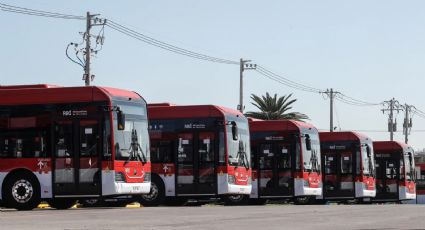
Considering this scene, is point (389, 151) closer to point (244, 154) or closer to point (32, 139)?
point (244, 154)

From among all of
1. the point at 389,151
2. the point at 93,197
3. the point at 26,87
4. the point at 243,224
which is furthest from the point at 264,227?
the point at 389,151

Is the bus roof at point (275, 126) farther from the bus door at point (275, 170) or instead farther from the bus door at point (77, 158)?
the bus door at point (77, 158)

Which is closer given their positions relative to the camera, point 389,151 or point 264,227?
point 264,227

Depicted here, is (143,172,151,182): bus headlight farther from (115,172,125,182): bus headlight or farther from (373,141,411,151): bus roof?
(373,141,411,151): bus roof

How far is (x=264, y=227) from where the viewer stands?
56.6ft

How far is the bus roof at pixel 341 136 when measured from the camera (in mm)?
42250

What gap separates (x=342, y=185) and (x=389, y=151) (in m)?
5.45

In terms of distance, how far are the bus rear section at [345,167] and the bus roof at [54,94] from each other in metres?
17.6

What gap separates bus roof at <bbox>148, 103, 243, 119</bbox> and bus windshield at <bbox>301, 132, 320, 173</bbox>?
5.93 m

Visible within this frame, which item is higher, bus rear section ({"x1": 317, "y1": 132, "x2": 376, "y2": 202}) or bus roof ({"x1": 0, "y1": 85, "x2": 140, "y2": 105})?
bus roof ({"x1": 0, "y1": 85, "x2": 140, "y2": 105})

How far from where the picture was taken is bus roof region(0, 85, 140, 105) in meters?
25.4

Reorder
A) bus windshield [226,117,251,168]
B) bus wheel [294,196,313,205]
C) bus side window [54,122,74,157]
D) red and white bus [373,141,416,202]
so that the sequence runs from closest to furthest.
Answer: bus side window [54,122,74,157] → bus windshield [226,117,251,168] → bus wheel [294,196,313,205] → red and white bus [373,141,416,202]

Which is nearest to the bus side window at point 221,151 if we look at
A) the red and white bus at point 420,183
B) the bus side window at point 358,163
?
the bus side window at point 358,163

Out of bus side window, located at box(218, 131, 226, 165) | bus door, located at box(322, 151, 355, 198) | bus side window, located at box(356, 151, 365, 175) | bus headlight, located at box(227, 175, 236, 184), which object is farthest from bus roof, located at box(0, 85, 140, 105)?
bus side window, located at box(356, 151, 365, 175)
